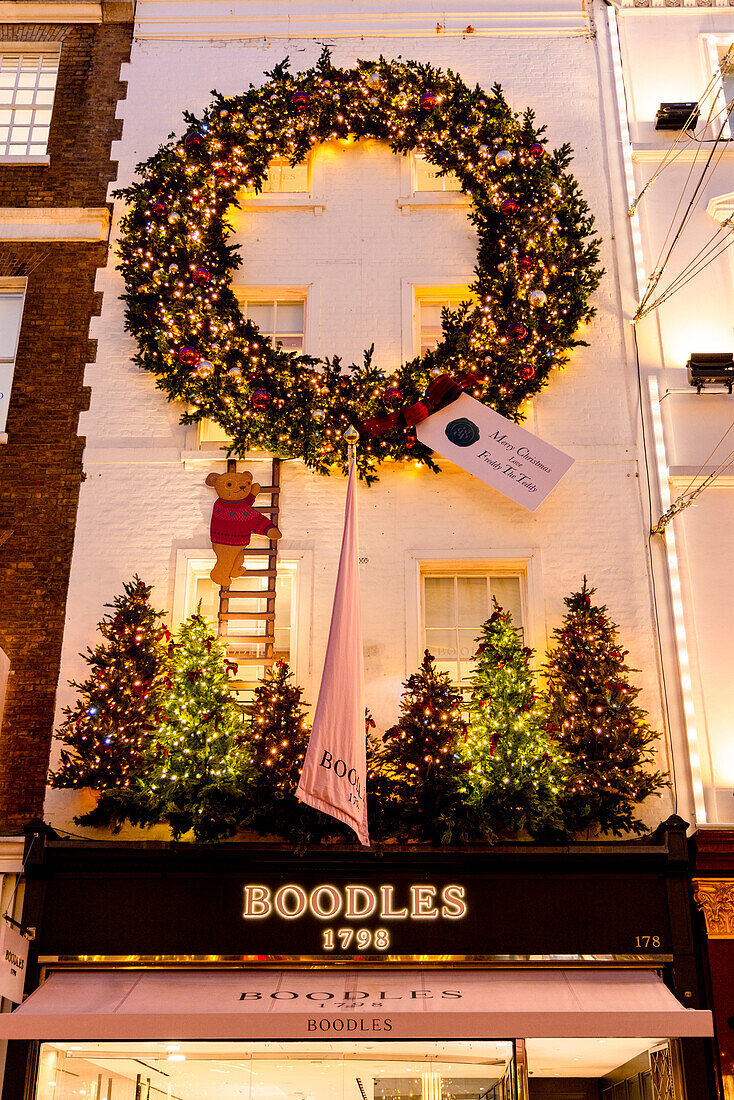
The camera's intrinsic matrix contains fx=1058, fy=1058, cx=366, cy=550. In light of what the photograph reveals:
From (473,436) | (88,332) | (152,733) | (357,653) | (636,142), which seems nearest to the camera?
(357,653)

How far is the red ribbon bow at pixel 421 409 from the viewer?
9828 millimetres

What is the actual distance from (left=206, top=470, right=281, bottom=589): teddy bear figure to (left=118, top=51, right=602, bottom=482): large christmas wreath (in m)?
0.39

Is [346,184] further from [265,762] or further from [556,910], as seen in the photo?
[556,910]

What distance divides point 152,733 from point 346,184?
6.43 metres

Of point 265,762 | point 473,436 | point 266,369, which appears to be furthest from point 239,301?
point 265,762

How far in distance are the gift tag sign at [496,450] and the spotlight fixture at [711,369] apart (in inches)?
70.9

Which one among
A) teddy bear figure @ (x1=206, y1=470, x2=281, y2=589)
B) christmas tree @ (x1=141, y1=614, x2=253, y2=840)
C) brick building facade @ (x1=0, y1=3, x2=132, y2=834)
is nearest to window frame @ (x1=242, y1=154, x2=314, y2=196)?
brick building facade @ (x1=0, y1=3, x2=132, y2=834)

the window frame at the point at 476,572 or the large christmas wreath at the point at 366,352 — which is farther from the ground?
the large christmas wreath at the point at 366,352

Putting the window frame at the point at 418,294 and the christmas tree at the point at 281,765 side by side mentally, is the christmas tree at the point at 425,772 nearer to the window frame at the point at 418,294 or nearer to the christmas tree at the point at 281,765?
the christmas tree at the point at 281,765

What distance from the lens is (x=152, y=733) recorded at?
29.2ft

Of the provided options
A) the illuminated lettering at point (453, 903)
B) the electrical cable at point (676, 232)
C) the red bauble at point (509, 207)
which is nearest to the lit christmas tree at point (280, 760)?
the illuminated lettering at point (453, 903)

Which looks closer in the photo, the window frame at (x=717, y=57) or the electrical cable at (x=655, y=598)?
the electrical cable at (x=655, y=598)

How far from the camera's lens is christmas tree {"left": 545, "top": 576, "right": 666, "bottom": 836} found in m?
8.65

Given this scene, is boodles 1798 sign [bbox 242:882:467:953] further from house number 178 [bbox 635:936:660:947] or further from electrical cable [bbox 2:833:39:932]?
electrical cable [bbox 2:833:39:932]
